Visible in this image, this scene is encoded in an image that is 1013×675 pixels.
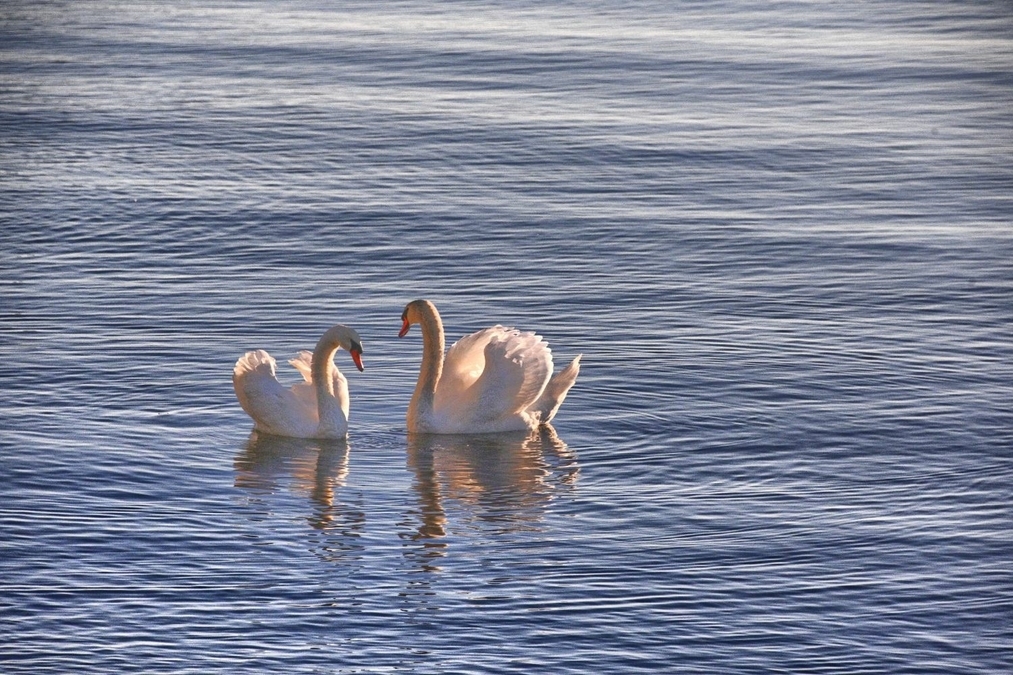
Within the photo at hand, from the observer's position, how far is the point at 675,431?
14797 mm

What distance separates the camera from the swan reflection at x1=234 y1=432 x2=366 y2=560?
12.5 metres

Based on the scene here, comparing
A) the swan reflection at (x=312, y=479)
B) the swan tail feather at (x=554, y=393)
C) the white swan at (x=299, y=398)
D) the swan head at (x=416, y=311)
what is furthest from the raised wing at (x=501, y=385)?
the swan reflection at (x=312, y=479)

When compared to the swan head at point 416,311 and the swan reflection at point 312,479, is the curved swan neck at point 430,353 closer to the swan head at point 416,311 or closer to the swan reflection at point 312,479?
the swan head at point 416,311

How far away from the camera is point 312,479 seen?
13922 millimetres

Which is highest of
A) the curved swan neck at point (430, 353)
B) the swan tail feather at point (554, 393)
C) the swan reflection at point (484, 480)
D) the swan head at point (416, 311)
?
the swan head at point (416, 311)

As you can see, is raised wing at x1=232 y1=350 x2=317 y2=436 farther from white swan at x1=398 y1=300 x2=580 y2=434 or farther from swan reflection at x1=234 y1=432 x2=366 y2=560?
white swan at x1=398 y1=300 x2=580 y2=434

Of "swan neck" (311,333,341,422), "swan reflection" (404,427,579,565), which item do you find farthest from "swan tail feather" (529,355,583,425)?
"swan neck" (311,333,341,422)

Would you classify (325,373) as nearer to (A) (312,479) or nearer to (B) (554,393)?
(A) (312,479)

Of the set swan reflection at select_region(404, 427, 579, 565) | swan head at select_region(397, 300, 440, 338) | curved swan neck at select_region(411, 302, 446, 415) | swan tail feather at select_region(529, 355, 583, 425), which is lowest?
swan reflection at select_region(404, 427, 579, 565)

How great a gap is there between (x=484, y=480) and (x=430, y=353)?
64.4 inches

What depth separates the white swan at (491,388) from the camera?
15.1 metres

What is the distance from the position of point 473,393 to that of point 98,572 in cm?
425

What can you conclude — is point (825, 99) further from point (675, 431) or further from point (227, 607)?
point (227, 607)

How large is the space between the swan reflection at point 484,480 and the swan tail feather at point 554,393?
5.8 inches
